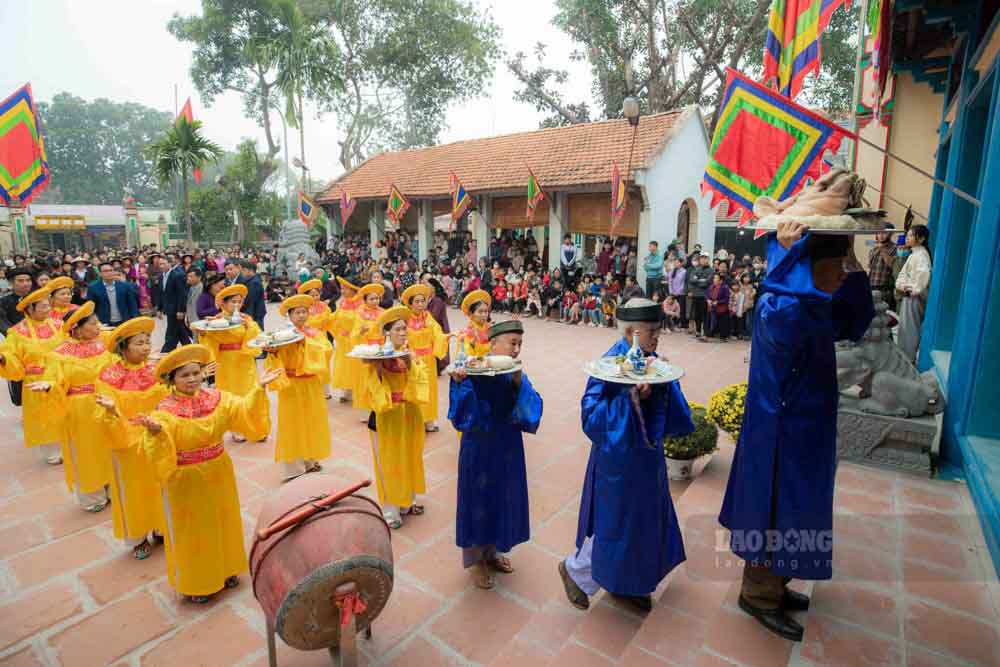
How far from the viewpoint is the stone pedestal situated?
4.82 metres

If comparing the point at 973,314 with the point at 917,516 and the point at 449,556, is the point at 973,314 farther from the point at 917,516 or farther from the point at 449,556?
the point at 449,556

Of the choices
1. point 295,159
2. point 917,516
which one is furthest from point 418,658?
point 295,159

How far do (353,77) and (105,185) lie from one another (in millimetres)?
42405

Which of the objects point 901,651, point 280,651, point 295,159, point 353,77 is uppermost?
point 353,77

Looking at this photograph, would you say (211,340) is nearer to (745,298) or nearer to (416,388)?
(416,388)

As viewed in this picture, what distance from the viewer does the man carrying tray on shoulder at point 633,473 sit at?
3086 mm

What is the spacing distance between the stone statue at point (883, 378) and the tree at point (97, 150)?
6325cm

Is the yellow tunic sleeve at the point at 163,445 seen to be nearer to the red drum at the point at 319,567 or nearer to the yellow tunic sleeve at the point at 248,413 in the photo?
the yellow tunic sleeve at the point at 248,413

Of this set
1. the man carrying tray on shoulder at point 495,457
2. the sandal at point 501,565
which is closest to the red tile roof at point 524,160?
the man carrying tray on shoulder at point 495,457

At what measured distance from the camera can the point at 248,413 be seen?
153 inches

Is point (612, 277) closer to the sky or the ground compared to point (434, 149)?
closer to the ground

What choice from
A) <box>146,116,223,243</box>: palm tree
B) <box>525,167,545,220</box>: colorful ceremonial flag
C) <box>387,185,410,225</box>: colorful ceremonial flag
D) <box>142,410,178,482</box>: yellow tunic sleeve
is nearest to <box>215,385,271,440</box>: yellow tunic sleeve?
<box>142,410,178,482</box>: yellow tunic sleeve

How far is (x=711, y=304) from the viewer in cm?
1209

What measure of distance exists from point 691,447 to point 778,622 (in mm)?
2012
